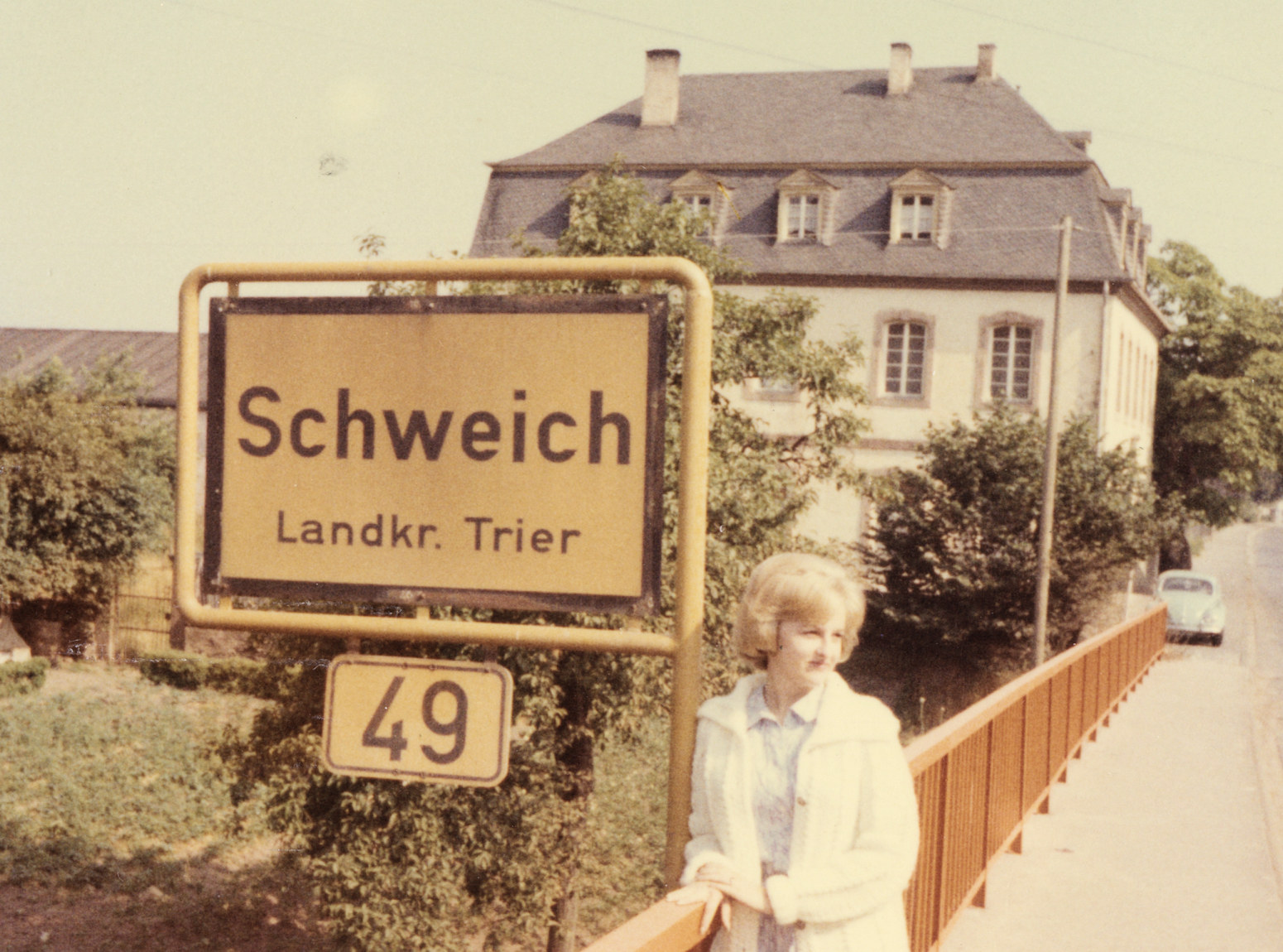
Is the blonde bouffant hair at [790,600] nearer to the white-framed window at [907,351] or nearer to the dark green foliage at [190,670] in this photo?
the dark green foliage at [190,670]

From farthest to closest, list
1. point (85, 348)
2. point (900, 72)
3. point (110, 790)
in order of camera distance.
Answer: point (85, 348) < point (900, 72) < point (110, 790)

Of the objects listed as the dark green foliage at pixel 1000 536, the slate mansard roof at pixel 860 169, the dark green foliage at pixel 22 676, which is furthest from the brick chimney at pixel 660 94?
the dark green foliage at pixel 22 676

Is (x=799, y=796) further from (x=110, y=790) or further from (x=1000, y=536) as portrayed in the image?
(x=1000, y=536)

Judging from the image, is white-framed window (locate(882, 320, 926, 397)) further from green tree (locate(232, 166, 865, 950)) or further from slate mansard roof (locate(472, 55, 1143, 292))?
green tree (locate(232, 166, 865, 950))

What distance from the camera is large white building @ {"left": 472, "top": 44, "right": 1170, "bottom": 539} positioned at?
3259cm

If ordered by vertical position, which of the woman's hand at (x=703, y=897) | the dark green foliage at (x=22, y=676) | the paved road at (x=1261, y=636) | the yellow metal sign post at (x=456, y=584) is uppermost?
the yellow metal sign post at (x=456, y=584)

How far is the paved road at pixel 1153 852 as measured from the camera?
6.58m

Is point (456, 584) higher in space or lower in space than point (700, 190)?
lower

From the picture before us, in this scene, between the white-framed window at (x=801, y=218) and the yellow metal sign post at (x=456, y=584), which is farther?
the white-framed window at (x=801, y=218)

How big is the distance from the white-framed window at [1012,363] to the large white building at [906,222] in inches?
1.8

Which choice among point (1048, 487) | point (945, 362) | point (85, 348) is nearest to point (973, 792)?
point (1048, 487)

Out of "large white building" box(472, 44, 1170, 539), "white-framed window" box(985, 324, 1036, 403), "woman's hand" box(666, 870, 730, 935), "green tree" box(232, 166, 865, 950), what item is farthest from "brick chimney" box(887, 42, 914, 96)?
"woman's hand" box(666, 870, 730, 935)

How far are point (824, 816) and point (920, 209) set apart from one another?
32776 millimetres

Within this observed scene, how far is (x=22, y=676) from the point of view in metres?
27.5
